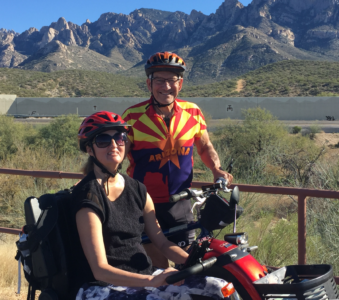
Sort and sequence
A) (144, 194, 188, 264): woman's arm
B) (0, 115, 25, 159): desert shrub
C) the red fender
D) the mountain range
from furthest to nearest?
the mountain range
(0, 115, 25, 159): desert shrub
(144, 194, 188, 264): woman's arm
the red fender

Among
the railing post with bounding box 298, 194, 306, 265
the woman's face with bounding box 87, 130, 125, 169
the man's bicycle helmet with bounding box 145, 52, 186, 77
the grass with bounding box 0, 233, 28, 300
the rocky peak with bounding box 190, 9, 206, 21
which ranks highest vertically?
the rocky peak with bounding box 190, 9, 206, 21

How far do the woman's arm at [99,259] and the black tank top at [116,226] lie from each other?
6cm

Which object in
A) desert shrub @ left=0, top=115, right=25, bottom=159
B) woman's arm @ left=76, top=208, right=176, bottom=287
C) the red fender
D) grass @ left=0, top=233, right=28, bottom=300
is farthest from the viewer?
desert shrub @ left=0, top=115, right=25, bottom=159

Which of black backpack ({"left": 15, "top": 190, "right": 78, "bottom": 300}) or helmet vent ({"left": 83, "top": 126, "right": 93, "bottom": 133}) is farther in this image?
helmet vent ({"left": 83, "top": 126, "right": 93, "bottom": 133})

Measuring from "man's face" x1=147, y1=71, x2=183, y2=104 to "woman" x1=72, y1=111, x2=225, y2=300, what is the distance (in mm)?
592

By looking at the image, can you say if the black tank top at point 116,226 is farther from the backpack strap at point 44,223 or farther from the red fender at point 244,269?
the red fender at point 244,269

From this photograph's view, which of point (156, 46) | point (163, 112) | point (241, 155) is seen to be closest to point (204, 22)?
point (156, 46)

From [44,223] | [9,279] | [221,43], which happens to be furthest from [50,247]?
[221,43]

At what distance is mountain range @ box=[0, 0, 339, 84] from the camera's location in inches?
3561

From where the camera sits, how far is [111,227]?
2043 millimetres

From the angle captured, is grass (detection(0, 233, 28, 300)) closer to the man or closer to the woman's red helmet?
the man

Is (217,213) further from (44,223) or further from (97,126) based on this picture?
(44,223)

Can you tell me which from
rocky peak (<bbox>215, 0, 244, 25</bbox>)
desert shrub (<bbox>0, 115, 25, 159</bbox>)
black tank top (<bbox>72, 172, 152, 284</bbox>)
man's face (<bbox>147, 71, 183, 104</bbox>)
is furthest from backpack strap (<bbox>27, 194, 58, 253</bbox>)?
rocky peak (<bbox>215, 0, 244, 25</bbox>)

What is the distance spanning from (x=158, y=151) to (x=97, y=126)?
0.64m
